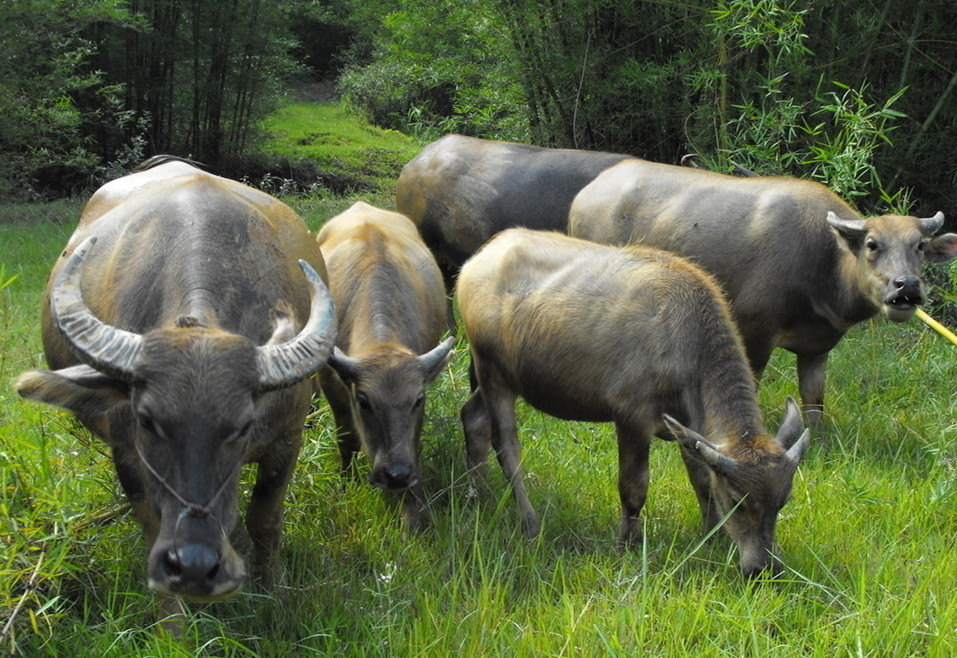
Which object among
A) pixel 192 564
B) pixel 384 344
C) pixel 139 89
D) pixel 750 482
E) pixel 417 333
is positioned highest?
pixel 192 564

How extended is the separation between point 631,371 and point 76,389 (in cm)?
290

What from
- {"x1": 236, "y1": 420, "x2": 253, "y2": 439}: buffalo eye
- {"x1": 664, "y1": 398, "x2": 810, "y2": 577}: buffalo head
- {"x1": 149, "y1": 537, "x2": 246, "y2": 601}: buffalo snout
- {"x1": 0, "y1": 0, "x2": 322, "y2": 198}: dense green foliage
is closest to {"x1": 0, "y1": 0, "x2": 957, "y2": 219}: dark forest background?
{"x1": 0, "y1": 0, "x2": 322, "y2": 198}: dense green foliage

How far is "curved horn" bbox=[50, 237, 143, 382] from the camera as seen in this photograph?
3.60 m

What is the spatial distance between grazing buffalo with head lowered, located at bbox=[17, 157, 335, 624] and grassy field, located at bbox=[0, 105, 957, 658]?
1.50 ft

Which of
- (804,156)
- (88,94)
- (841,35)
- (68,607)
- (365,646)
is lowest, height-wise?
(88,94)

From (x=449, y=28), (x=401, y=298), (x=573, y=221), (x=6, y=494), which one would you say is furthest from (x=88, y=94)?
(x=6, y=494)

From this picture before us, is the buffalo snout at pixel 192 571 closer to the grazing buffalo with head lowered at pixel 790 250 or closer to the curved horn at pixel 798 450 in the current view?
the curved horn at pixel 798 450

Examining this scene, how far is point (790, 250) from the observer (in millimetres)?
7355

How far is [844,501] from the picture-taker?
18.8ft

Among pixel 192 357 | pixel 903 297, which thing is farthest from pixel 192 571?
pixel 903 297

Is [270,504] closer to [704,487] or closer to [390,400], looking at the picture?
[390,400]

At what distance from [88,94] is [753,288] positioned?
15.2 meters

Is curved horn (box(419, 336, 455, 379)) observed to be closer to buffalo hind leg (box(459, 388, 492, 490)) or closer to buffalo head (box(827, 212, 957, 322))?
buffalo hind leg (box(459, 388, 492, 490))

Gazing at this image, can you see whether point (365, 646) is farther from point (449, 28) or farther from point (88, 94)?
point (88, 94)
